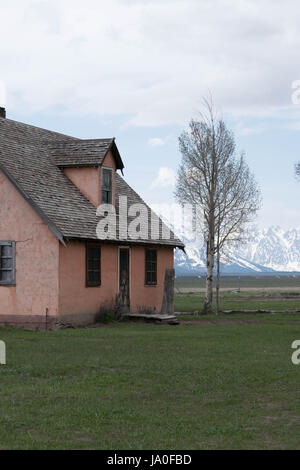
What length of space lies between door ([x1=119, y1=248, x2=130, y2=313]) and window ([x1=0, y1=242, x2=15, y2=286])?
556 cm

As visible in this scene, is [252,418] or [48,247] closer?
[252,418]

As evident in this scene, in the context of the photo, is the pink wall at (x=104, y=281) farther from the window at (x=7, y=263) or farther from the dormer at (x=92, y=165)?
the dormer at (x=92, y=165)

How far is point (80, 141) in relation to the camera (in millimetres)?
32500

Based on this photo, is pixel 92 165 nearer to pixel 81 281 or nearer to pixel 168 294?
pixel 81 281

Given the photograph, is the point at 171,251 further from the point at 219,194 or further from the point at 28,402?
the point at 28,402

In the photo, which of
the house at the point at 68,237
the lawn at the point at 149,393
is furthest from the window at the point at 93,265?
the lawn at the point at 149,393

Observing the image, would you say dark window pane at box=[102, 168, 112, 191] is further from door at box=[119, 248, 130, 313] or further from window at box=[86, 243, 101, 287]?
window at box=[86, 243, 101, 287]

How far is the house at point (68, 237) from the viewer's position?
1059 inches

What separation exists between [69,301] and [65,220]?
2.97 metres

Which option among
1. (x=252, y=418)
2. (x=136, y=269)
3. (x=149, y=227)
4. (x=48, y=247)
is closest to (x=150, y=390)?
(x=252, y=418)

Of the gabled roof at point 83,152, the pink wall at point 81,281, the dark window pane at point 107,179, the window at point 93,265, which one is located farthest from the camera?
the dark window pane at point 107,179

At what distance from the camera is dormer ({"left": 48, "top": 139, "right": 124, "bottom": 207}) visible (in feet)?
102

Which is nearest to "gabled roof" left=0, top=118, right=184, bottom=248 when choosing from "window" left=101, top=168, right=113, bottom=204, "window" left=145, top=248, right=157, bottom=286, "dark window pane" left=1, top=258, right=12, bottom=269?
"window" left=145, top=248, right=157, bottom=286

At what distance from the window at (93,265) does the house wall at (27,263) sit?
7.66ft
